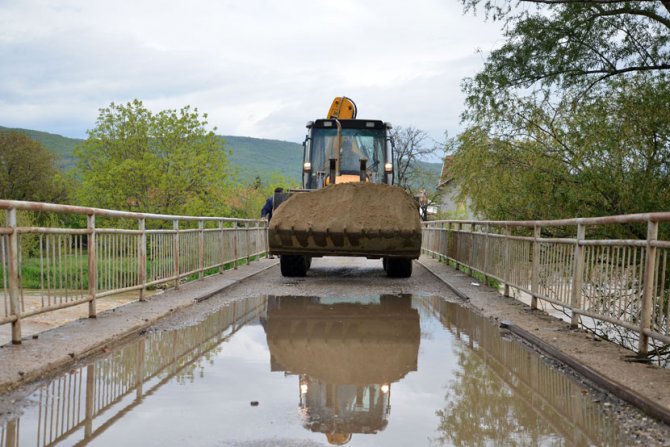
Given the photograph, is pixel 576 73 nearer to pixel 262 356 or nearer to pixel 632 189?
pixel 632 189

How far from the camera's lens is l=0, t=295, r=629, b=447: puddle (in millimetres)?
3891

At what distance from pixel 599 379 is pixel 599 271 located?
7.53 ft

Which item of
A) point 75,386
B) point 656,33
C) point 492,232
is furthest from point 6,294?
point 656,33

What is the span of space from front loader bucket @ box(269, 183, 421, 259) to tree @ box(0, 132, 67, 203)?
41.1 metres

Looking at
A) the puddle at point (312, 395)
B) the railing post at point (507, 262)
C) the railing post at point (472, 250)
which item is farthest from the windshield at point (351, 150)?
the puddle at point (312, 395)

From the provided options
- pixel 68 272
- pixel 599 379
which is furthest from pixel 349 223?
pixel 599 379

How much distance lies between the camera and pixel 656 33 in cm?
1333

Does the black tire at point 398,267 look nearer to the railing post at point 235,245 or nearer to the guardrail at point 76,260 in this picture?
the railing post at point 235,245

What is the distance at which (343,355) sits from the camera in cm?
618

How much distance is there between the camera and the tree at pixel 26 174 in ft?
161

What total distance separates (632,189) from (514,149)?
14.5 feet

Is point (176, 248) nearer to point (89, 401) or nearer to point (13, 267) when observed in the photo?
point (13, 267)

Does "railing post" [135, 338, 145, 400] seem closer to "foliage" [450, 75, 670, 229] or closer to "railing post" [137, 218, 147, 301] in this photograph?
"railing post" [137, 218, 147, 301]

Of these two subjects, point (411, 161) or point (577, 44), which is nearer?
point (577, 44)
